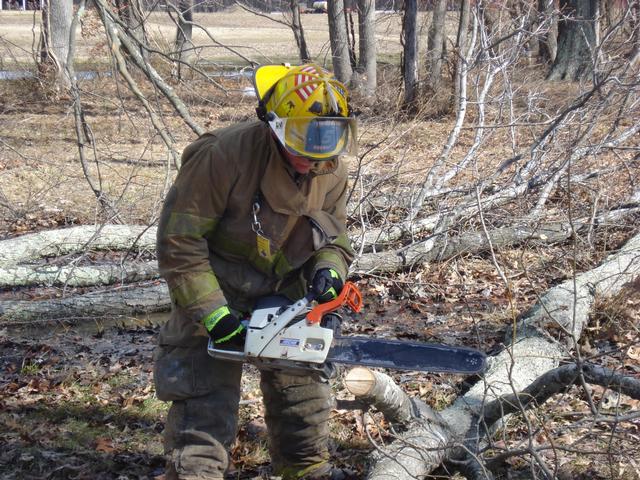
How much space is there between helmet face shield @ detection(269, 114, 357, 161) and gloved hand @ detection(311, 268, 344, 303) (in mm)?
546

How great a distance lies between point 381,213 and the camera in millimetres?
7254

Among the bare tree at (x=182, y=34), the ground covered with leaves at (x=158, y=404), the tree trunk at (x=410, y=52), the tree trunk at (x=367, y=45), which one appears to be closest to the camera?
the ground covered with leaves at (x=158, y=404)

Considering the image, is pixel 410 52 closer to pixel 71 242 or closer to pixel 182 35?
pixel 182 35

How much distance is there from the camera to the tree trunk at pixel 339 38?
14656mm

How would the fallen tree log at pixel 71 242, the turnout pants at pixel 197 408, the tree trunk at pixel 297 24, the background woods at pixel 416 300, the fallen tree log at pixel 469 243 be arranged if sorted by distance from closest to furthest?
the turnout pants at pixel 197 408
the background woods at pixel 416 300
the fallen tree log at pixel 469 243
the fallen tree log at pixel 71 242
the tree trunk at pixel 297 24

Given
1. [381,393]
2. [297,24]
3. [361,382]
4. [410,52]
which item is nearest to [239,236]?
[361,382]

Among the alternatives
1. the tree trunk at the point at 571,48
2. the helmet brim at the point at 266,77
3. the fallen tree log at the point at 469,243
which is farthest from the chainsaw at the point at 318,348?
the tree trunk at the point at 571,48

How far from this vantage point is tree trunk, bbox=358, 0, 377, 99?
14891mm

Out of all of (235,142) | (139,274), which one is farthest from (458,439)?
(139,274)

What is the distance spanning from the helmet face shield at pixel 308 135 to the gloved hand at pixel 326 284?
1.79ft

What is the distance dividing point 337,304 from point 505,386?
1.61 m

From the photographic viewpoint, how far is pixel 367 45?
1524 centimetres

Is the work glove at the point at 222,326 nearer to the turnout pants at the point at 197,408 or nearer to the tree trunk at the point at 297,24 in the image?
the turnout pants at the point at 197,408

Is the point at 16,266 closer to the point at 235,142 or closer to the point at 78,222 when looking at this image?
the point at 78,222
